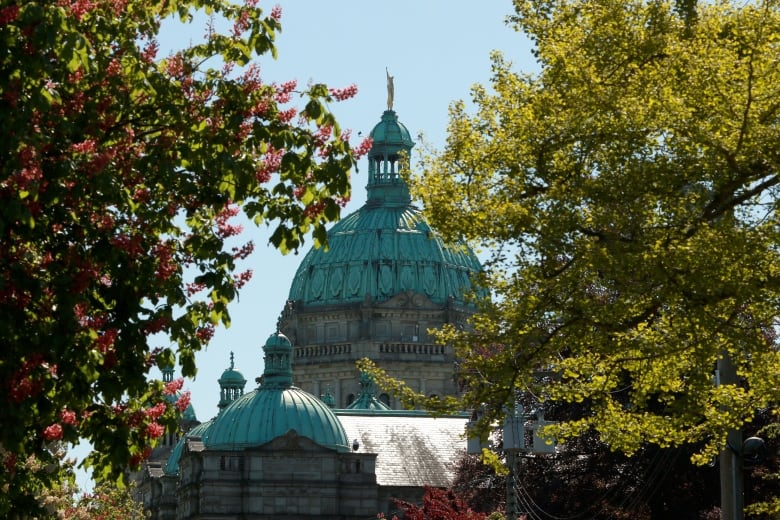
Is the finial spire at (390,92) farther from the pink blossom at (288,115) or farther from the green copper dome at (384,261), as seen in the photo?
the pink blossom at (288,115)

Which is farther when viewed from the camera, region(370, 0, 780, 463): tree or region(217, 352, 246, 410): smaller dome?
region(217, 352, 246, 410): smaller dome

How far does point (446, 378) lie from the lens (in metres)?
153

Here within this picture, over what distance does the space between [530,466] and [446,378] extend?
88281mm

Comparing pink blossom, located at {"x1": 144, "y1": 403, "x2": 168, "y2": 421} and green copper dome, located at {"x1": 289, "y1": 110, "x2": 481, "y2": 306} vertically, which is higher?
green copper dome, located at {"x1": 289, "y1": 110, "x2": 481, "y2": 306}

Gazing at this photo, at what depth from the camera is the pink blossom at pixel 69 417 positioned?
79.2ft

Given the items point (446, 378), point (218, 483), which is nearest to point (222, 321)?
point (218, 483)

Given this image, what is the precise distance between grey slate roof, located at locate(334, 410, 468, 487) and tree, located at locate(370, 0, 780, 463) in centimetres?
7405

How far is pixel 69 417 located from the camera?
24.1 meters

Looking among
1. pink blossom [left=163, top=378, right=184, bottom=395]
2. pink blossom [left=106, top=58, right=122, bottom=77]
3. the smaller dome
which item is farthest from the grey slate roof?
pink blossom [left=106, top=58, right=122, bottom=77]

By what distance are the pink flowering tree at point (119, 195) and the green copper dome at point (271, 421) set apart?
260ft

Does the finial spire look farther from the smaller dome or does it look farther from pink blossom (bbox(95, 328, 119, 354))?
pink blossom (bbox(95, 328, 119, 354))

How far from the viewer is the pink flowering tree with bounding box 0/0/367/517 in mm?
22562

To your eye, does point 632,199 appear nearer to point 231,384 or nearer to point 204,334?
point 204,334

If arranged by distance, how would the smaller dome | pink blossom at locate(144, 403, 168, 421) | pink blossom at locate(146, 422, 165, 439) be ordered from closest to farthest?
pink blossom at locate(146, 422, 165, 439) → pink blossom at locate(144, 403, 168, 421) → the smaller dome
